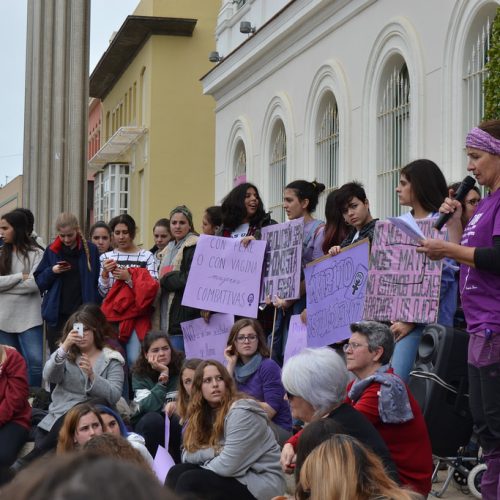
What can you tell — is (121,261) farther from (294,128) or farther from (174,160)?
(174,160)

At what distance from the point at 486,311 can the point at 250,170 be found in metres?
17.3

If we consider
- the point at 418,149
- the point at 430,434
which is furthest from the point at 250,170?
the point at 430,434

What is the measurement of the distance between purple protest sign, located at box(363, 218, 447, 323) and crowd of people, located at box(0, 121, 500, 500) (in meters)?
0.12

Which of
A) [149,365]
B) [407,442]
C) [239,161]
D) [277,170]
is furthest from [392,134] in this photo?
A: [407,442]

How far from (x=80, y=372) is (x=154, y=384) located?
593 millimetres

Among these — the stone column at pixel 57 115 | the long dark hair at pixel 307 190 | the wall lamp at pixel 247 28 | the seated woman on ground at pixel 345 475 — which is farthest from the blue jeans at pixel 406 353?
the wall lamp at pixel 247 28

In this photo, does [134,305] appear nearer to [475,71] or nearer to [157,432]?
[157,432]

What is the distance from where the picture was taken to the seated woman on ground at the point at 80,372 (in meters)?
7.45

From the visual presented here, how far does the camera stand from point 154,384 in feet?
26.0

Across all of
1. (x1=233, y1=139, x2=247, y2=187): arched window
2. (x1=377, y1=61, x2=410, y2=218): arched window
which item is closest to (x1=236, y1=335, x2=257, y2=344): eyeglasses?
(x1=377, y1=61, x2=410, y2=218): arched window

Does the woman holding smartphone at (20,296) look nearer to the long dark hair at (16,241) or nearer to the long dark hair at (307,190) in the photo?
the long dark hair at (16,241)

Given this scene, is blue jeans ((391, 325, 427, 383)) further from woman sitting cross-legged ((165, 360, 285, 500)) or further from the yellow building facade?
the yellow building facade

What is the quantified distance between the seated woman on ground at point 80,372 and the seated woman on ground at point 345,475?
4.29 meters

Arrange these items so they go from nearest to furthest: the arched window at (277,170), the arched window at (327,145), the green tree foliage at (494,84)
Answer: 1. the green tree foliage at (494,84)
2. the arched window at (327,145)
3. the arched window at (277,170)
